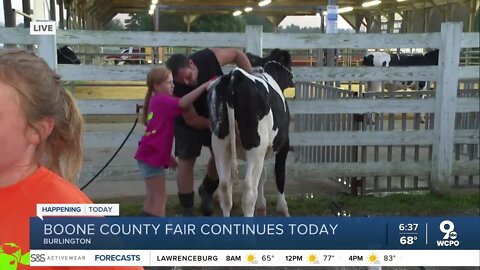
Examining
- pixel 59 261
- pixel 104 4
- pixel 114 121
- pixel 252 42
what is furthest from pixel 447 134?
pixel 104 4

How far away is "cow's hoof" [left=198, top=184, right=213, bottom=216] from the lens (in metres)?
4.84

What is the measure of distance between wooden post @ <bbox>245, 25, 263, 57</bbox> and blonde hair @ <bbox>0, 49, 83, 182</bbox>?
3833 millimetres

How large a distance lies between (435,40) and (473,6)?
2185cm

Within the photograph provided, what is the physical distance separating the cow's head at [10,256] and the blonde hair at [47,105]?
24 centimetres

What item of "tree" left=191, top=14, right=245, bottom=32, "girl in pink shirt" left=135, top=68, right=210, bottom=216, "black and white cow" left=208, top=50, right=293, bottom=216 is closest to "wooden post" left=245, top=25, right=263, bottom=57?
"black and white cow" left=208, top=50, right=293, bottom=216

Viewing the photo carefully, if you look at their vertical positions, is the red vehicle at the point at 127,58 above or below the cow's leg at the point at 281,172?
above

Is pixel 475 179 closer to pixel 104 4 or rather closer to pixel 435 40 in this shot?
pixel 435 40

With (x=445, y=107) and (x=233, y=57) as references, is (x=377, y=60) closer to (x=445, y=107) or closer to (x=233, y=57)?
(x=445, y=107)

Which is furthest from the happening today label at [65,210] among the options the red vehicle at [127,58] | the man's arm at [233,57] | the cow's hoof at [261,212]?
the red vehicle at [127,58]

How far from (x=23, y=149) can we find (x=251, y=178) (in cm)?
262

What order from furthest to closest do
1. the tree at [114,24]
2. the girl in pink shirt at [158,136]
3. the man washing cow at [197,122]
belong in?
1. the tree at [114,24]
2. the man washing cow at [197,122]
3. the girl in pink shirt at [158,136]

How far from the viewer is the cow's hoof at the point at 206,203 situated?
191 inches

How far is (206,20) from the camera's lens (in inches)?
1639

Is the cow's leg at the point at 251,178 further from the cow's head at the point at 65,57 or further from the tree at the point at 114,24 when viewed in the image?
the tree at the point at 114,24
